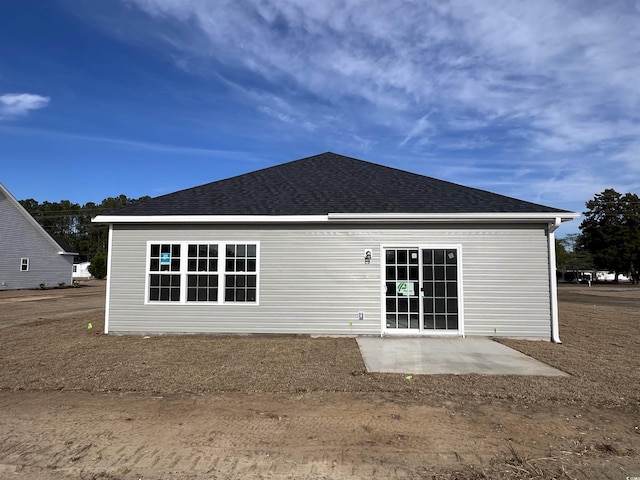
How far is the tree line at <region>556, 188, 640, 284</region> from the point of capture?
57094 millimetres

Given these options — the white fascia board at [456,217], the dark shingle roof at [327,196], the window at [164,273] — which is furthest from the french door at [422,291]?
the window at [164,273]

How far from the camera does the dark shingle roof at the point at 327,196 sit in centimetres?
1024

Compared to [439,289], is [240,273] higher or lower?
higher

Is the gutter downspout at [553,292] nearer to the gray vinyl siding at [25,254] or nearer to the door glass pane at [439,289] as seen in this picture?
the door glass pane at [439,289]

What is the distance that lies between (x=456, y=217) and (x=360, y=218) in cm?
219

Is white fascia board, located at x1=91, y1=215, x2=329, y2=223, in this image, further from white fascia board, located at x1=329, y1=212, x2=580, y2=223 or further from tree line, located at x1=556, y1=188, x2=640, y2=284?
tree line, located at x1=556, y1=188, x2=640, y2=284

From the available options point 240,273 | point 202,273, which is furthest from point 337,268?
point 202,273

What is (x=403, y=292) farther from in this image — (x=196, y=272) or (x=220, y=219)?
(x=196, y=272)

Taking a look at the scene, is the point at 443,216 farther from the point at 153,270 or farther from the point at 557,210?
the point at 153,270

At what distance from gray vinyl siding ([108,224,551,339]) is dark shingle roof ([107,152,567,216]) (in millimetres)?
448

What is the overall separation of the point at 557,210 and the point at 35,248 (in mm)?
35163

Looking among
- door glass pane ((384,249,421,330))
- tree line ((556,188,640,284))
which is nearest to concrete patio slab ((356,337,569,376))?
door glass pane ((384,249,421,330))

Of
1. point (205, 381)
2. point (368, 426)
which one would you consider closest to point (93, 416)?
point (205, 381)

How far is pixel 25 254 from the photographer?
31.8 m
